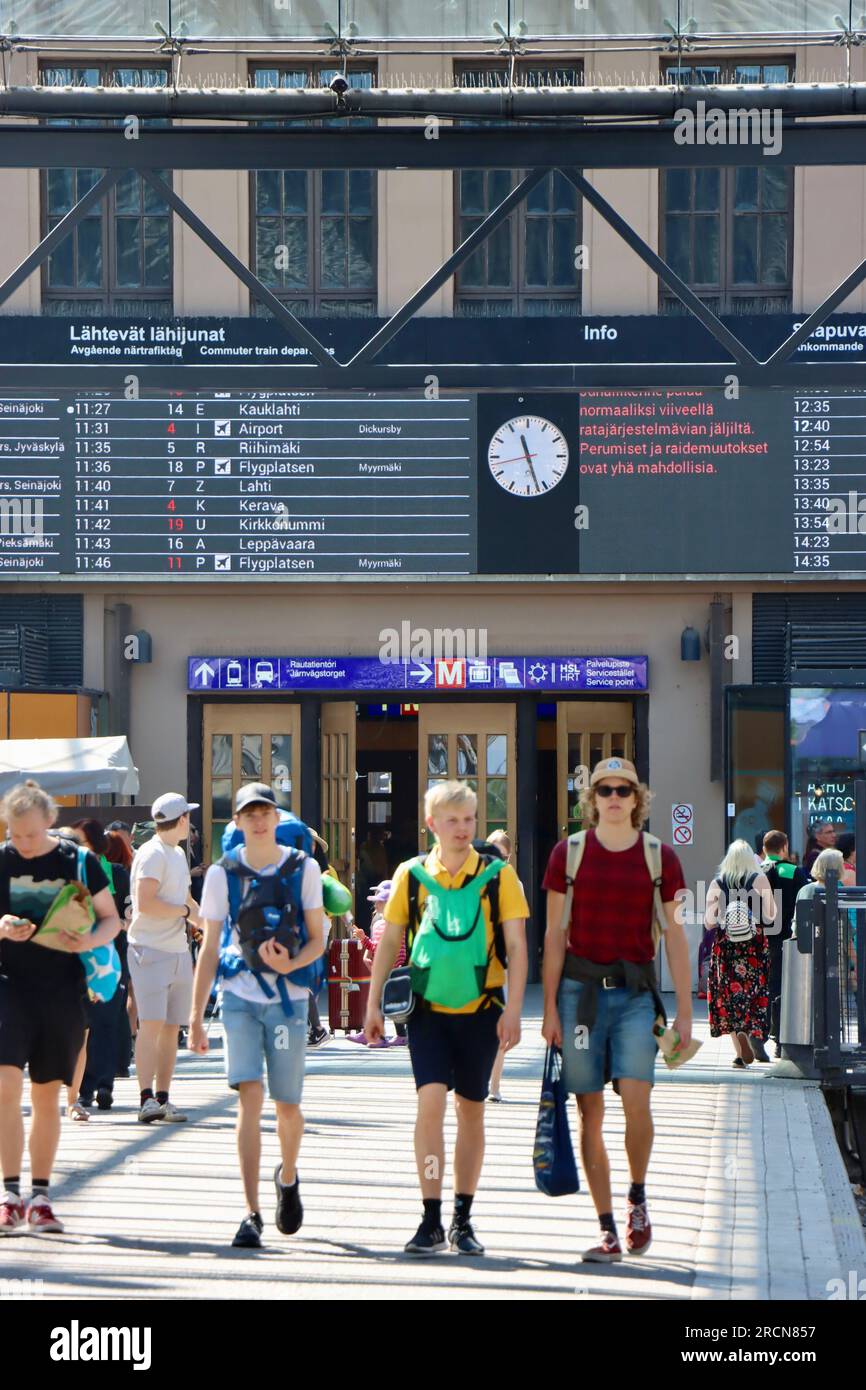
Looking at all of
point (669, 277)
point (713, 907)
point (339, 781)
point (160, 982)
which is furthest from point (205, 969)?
point (339, 781)

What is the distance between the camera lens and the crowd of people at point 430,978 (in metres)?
7.43

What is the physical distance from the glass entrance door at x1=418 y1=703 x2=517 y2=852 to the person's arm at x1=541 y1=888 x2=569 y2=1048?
1305 cm

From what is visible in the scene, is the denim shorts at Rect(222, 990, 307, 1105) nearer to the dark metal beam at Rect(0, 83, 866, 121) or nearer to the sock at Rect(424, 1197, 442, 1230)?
the sock at Rect(424, 1197, 442, 1230)

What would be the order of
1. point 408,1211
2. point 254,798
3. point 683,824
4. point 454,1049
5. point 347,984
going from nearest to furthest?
1. point 454,1049
2. point 254,798
3. point 408,1211
4. point 347,984
5. point 683,824

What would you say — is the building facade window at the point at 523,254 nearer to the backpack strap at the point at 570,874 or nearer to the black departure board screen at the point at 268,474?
the black departure board screen at the point at 268,474

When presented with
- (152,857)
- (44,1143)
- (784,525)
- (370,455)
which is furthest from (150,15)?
(784,525)

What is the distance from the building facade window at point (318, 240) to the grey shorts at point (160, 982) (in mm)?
10483

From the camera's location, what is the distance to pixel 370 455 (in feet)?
64.1

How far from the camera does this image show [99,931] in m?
7.88

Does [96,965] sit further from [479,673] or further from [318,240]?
[318,240]

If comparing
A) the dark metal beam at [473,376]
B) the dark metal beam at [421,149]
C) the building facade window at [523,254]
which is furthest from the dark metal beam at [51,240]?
the building facade window at [523,254]

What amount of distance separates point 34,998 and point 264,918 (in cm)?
94

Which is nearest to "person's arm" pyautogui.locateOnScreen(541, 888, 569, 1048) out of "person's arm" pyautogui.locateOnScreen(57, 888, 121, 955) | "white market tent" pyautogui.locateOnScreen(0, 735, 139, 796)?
"person's arm" pyautogui.locateOnScreen(57, 888, 121, 955)
